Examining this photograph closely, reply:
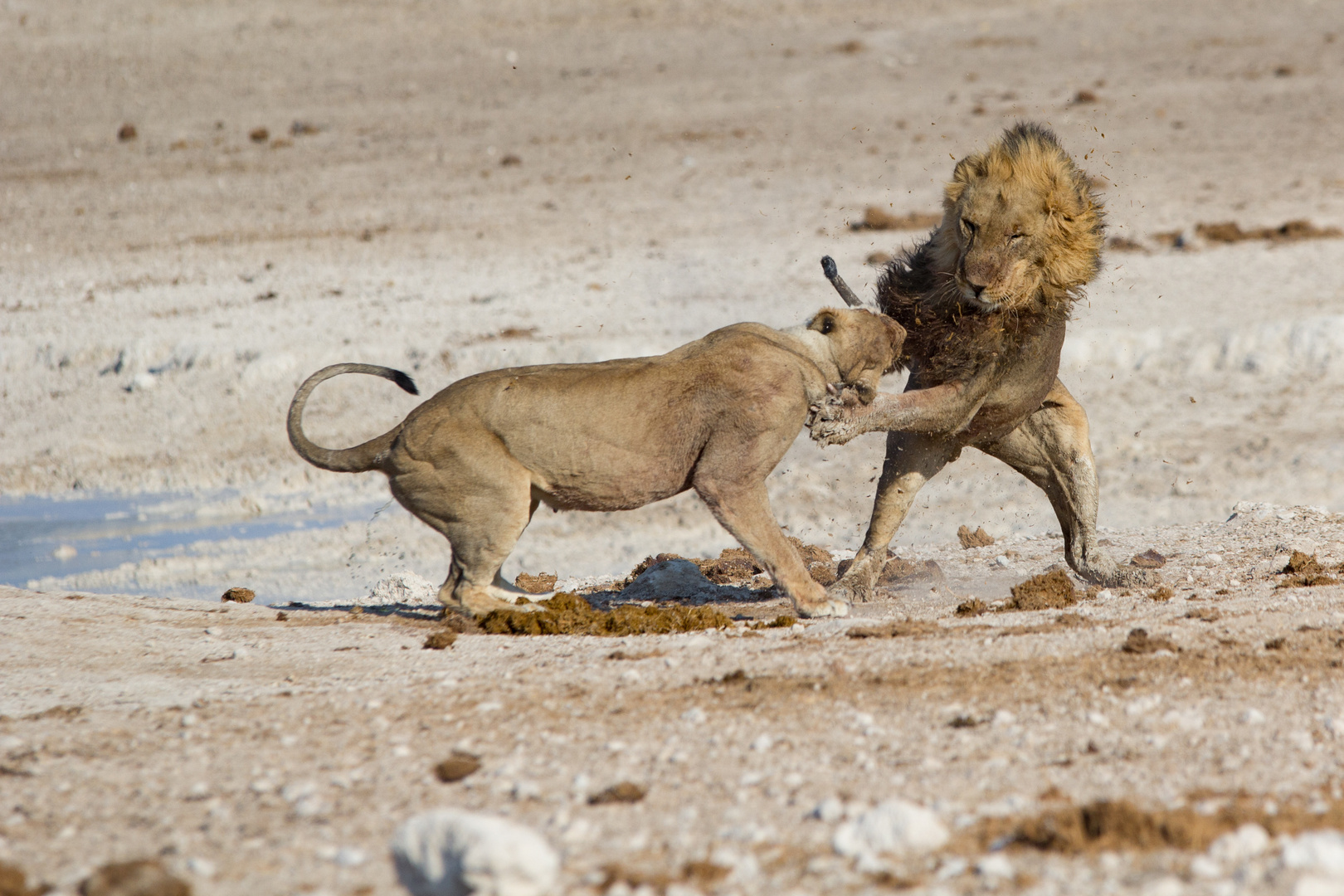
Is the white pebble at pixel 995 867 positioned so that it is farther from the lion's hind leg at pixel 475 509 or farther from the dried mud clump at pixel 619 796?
the lion's hind leg at pixel 475 509

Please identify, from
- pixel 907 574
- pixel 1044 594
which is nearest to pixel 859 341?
pixel 1044 594

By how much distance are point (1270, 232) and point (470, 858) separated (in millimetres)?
15957

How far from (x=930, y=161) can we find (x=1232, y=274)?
7.36 meters

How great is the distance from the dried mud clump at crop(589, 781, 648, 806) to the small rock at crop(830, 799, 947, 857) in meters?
0.64

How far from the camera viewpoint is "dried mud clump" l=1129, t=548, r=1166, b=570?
27.2 feet

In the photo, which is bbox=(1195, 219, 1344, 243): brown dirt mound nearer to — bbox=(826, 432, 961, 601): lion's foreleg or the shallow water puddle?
bbox=(826, 432, 961, 601): lion's foreleg

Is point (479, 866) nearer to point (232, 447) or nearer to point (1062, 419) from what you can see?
point (1062, 419)

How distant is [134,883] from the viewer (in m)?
3.33

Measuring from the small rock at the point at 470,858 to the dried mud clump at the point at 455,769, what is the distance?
0.67 metres

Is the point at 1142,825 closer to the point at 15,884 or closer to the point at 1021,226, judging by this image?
the point at 15,884

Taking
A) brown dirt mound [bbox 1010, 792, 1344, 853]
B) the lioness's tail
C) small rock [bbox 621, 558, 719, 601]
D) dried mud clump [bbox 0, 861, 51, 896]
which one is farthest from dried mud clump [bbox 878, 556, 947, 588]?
dried mud clump [bbox 0, 861, 51, 896]

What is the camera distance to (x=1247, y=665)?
5.06 meters

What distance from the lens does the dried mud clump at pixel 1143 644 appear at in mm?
5273

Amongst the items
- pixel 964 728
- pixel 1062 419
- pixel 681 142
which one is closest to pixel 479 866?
pixel 964 728
